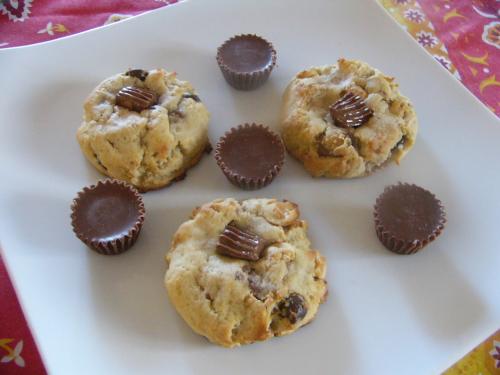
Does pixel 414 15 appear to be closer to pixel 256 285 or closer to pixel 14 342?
pixel 256 285

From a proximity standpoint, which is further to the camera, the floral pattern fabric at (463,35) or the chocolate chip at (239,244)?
the floral pattern fabric at (463,35)

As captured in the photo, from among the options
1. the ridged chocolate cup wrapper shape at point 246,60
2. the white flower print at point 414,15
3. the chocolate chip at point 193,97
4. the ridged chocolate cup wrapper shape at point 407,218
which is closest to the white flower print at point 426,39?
the white flower print at point 414,15

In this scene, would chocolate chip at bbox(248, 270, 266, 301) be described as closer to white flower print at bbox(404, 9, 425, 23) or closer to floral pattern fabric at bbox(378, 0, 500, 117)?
floral pattern fabric at bbox(378, 0, 500, 117)

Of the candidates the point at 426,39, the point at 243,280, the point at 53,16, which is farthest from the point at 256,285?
the point at 53,16

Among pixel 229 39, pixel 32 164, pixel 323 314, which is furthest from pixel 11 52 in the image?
pixel 323 314

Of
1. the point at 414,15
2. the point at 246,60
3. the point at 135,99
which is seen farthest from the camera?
the point at 414,15

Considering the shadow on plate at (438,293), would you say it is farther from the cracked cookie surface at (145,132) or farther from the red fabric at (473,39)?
the red fabric at (473,39)

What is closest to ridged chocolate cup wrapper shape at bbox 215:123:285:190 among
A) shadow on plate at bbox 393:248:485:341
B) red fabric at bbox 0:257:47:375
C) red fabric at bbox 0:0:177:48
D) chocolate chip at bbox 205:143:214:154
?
chocolate chip at bbox 205:143:214:154

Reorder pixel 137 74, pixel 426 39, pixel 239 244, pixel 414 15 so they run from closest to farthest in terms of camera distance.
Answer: pixel 239 244 → pixel 137 74 → pixel 426 39 → pixel 414 15
